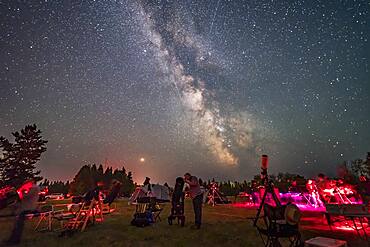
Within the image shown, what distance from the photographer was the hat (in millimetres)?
4662

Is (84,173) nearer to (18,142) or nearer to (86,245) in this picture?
(18,142)

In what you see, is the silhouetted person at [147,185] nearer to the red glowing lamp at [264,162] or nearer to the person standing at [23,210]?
the person standing at [23,210]

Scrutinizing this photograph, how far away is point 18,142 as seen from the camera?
132ft

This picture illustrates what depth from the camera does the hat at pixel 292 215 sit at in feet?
15.3

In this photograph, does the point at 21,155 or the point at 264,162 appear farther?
the point at 21,155

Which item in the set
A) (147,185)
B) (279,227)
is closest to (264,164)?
(279,227)

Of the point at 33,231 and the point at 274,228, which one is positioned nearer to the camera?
the point at 274,228

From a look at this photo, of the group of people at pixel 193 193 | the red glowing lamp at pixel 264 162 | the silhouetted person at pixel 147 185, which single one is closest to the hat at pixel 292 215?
the red glowing lamp at pixel 264 162

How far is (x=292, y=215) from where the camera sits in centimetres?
470

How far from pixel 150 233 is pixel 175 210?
6.46 ft

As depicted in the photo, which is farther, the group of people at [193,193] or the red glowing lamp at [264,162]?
the group of people at [193,193]

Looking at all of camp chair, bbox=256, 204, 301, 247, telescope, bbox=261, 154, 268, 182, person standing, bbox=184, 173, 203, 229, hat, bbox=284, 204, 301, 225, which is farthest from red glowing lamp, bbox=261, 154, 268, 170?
person standing, bbox=184, 173, 203, 229

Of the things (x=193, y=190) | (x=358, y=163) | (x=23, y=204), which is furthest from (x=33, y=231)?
(x=358, y=163)

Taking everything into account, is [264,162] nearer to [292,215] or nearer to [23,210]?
[292,215]
